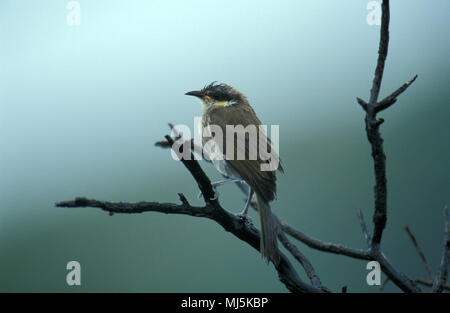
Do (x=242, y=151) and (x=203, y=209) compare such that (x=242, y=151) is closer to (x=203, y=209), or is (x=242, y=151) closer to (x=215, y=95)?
(x=215, y=95)

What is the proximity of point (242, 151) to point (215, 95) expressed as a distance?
1201mm

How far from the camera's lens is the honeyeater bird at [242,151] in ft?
9.48

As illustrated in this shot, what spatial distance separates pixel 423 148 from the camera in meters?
13.2

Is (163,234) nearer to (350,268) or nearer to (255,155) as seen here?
(350,268)

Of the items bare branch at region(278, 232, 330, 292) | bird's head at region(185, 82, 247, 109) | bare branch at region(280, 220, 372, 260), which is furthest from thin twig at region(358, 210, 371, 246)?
bird's head at region(185, 82, 247, 109)

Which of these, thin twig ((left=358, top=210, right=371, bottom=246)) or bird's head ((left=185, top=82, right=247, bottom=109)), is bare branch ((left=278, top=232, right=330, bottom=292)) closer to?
thin twig ((left=358, top=210, right=371, bottom=246))

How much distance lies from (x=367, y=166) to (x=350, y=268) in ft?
13.9

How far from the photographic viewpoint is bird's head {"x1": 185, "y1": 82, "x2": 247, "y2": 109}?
15.1ft

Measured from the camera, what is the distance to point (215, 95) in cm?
462

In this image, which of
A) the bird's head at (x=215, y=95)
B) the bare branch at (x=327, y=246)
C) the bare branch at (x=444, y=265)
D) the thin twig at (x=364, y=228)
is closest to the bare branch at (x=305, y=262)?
the bare branch at (x=327, y=246)

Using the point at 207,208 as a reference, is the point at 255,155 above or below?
above
